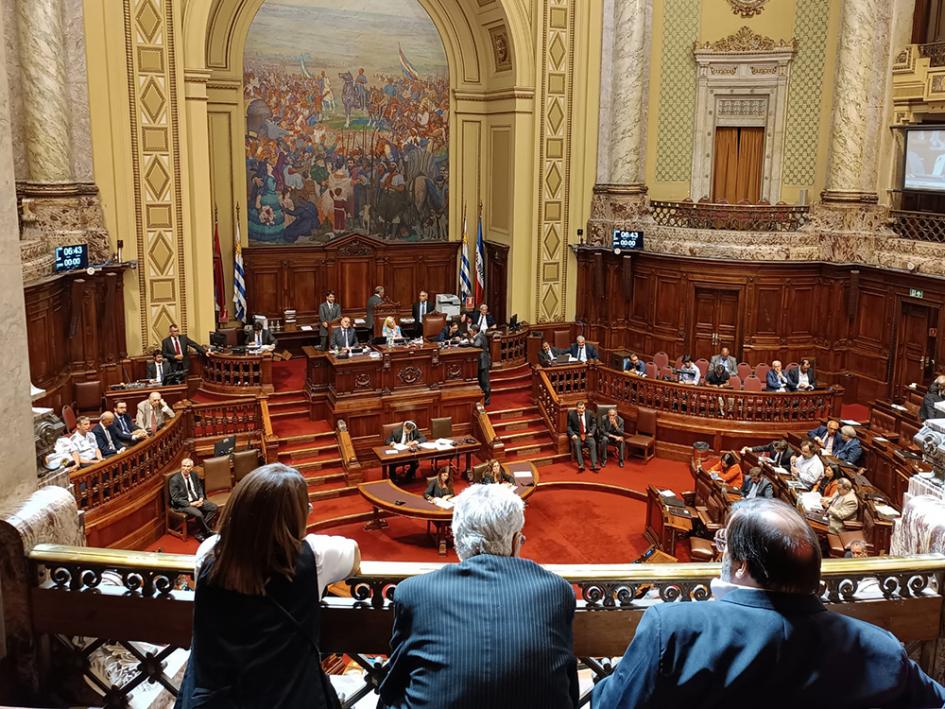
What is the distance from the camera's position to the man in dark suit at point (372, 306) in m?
17.7

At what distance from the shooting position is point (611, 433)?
14.7 meters

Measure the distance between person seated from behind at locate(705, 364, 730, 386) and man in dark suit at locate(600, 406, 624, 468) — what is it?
2.04 metres

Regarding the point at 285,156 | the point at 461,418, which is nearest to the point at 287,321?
the point at 285,156

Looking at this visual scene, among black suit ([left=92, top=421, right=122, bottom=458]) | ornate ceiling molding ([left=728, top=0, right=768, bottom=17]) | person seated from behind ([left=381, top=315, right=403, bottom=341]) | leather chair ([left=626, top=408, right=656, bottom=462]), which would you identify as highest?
ornate ceiling molding ([left=728, top=0, right=768, bottom=17])

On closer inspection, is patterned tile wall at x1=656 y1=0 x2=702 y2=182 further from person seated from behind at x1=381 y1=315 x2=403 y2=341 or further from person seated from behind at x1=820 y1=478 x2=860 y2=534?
person seated from behind at x1=820 y1=478 x2=860 y2=534

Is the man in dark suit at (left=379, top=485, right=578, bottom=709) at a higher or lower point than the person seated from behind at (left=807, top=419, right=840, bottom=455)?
higher

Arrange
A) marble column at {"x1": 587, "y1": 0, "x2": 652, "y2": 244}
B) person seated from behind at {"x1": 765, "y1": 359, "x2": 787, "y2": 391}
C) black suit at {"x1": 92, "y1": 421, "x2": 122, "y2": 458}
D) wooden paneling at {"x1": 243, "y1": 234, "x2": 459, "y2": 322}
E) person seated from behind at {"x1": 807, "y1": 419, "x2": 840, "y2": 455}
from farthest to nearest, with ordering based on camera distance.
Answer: wooden paneling at {"x1": 243, "y1": 234, "x2": 459, "y2": 322}
marble column at {"x1": 587, "y1": 0, "x2": 652, "y2": 244}
person seated from behind at {"x1": 765, "y1": 359, "x2": 787, "y2": 391}
person seated from behind at {"x1": 807, "y1": 419, "x2": 840, "y2": 455}
black suit at {"x1": 92, "y1": 421, "x2": 122, "y2": 458}

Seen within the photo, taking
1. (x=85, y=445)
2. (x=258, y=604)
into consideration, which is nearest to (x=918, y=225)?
(x=85, y=445)

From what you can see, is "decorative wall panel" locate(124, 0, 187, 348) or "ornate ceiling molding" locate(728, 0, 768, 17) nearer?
"decorative wall panel" locate(124, 0, 187, 348)

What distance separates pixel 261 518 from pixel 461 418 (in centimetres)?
1293

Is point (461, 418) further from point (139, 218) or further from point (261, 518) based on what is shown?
point (261, 518)

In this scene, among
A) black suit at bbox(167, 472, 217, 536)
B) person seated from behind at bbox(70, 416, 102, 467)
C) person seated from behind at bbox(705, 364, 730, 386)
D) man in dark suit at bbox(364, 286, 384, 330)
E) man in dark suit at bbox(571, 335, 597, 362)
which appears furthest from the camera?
man in dark suit at bbox(364, 286, 384, 330)

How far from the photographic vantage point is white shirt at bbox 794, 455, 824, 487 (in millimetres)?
11703

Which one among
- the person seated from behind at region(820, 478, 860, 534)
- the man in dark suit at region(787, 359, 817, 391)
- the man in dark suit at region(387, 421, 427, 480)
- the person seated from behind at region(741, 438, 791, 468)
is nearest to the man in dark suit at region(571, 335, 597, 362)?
the man in dark suit at region(787, 359, 817, 391)
